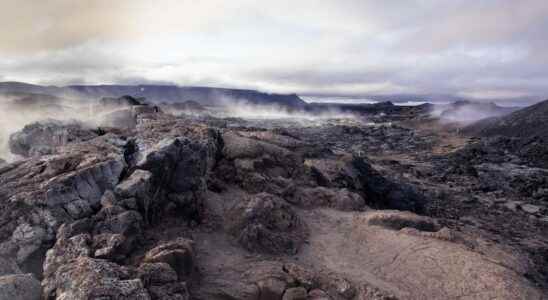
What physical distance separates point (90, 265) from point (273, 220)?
768 centimetres

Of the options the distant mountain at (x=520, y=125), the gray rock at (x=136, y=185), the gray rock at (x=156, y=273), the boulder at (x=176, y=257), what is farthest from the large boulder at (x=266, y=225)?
the distant mountain at (x=520, y=125)

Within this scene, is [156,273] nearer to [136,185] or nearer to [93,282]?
[93,282]

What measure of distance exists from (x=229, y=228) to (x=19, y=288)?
7311 mm

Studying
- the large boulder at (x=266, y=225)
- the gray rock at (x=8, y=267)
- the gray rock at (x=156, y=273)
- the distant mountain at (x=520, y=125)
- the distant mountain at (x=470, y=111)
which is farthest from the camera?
the distant mountain at (x=470, y=111)

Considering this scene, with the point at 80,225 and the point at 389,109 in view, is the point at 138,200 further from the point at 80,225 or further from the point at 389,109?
the point at 389,109

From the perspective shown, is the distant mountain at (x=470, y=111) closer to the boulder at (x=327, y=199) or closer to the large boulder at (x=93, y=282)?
the boulder at (x=327, y=199)

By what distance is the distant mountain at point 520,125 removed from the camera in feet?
168

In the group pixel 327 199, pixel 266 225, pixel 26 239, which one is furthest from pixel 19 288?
pixel 327 199

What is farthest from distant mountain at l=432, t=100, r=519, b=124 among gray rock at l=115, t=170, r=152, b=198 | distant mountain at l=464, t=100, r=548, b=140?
gray rock at l=115, t=170, r=152, b=198

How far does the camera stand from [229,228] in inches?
554

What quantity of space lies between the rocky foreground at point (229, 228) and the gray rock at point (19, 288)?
0.09 ft

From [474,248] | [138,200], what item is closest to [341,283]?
[474,248]

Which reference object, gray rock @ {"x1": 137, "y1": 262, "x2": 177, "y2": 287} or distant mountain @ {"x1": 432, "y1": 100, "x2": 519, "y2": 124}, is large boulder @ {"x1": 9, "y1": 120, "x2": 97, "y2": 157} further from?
distant mountain @ {"x1": 432, "y1": 100, "x2": 519, "y2": 124}

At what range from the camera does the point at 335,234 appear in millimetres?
15297
